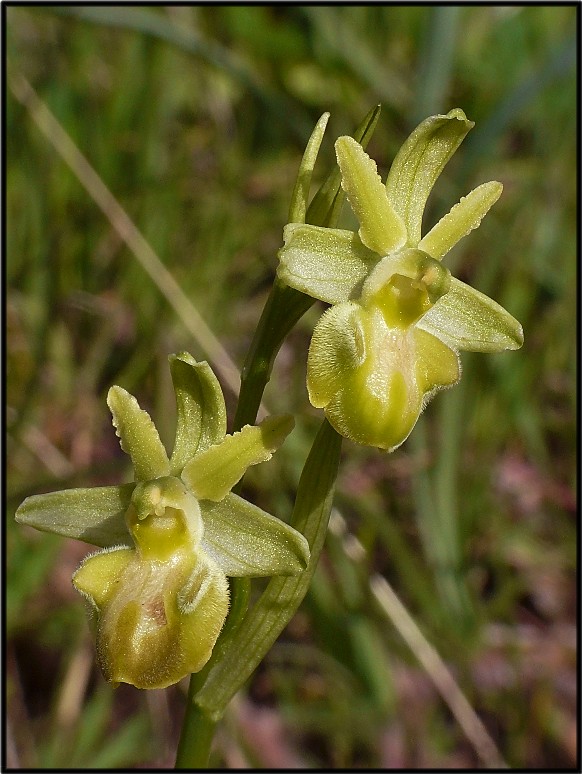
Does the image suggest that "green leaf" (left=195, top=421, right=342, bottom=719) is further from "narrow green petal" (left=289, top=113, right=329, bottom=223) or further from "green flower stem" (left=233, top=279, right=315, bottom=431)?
"narrow green petal" (left=289, top=113, right=329, bottom=223)

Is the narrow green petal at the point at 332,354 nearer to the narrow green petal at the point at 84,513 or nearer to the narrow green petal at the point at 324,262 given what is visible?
the narrow green petal at the point at 324,262

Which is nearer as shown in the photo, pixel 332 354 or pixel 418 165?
pixel 332 354

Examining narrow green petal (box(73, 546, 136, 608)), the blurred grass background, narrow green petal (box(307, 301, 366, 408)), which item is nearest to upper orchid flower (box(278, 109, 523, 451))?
narrow green petal (box(307, 301, 366, 408))

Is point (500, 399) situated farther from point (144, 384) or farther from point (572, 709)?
point (144, 384)

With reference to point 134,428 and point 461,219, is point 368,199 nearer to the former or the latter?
point 461,219

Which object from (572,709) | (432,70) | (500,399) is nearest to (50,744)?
(572,709)

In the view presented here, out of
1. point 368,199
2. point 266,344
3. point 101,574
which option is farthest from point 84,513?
point 368,199
